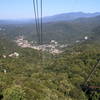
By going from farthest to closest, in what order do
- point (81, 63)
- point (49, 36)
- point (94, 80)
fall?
point (49, 36)
point (81, 63)
point (94, 80)

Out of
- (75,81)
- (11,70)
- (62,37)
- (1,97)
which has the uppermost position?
(1,97)

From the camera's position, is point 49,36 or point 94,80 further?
point 49,36

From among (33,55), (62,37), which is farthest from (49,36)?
(33,55)

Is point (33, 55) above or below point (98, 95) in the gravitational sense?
below

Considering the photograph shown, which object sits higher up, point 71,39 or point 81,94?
point 81,94

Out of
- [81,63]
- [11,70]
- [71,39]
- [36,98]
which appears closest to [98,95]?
[36,98]

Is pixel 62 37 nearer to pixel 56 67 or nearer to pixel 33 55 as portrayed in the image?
pixel 33 55

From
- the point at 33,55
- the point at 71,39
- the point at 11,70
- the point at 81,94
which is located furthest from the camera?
the point at 71,39

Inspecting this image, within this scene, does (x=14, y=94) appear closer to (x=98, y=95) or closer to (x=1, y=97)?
(x=1, y=97)

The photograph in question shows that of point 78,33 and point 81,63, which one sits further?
point 78,33
